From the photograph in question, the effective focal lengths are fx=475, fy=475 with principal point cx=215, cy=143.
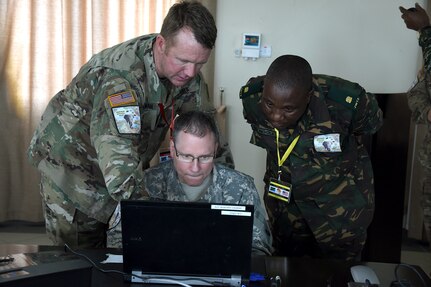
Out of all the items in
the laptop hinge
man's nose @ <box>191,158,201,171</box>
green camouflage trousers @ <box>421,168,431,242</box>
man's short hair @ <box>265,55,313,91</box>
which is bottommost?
green camouflage trousers @ <box>421,168,431,242</box>

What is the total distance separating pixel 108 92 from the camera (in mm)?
1514

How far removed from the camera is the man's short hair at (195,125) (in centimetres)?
171

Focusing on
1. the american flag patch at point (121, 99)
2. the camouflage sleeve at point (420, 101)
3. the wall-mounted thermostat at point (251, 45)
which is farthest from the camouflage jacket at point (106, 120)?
the wall-mounted thermostat at point (251, 45)

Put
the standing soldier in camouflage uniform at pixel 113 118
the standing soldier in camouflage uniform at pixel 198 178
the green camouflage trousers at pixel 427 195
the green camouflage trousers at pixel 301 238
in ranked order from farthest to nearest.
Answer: the green camouflage trousers at pixel 427 195, the green camouflage trousers at pixel 301 238, the standing soldier in camouflage uniform at pixel 198 178, the standing soldier in camouflage uniform at pixel 113 118

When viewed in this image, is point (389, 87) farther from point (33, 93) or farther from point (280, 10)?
point (33, 93)

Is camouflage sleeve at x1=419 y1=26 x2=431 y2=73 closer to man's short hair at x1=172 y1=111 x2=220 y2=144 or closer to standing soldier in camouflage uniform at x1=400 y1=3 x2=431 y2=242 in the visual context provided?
standing soldier in camouflage uniform at x1=400 y1=3 x2=431 y2=242

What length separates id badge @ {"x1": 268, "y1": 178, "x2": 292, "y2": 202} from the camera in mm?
1925

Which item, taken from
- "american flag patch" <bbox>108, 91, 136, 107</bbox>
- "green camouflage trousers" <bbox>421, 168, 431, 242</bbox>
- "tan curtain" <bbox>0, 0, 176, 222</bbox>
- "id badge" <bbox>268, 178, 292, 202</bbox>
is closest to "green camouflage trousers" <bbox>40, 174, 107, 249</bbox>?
"american flag patch" <bbox>108, 91, 136, 107</bbox>

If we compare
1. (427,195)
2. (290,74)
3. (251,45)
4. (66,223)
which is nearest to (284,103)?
(290,74)

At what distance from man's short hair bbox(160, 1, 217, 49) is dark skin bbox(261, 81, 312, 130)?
1.03 ft

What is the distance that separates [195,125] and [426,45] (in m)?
1.50

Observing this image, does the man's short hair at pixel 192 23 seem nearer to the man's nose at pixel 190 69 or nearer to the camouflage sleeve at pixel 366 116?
the man's nose at pixel 190 69

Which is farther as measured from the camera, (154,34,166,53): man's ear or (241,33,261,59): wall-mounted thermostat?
(241,33,261,59): wall-mounted thermostat

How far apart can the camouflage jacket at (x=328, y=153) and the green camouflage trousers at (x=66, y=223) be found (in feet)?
2.64
